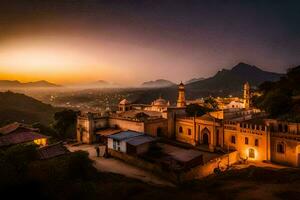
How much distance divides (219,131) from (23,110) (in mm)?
91858

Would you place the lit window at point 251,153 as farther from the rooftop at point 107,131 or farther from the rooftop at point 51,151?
the rooftop at point 51,151

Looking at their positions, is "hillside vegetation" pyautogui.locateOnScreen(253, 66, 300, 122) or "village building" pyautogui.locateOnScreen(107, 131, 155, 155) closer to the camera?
"village building" pyautogui.locateOnScreen(107, 131, 155, 155)

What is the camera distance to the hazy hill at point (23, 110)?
8887 centimetres

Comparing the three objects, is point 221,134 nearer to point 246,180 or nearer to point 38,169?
point 246,180

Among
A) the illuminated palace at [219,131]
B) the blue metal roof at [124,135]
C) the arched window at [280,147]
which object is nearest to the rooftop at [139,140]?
the blue metal roof at [124,135]

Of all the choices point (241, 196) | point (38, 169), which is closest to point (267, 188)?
point (241, 196)

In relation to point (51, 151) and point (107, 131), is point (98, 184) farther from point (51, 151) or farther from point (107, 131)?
point (107, 131)

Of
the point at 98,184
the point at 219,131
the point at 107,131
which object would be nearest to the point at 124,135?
the point at 107,131

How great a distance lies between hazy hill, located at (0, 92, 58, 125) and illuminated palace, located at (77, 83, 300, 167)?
5478 cm

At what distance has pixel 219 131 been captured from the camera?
34.2 m

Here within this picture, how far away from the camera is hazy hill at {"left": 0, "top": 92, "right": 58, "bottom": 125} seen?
292ft

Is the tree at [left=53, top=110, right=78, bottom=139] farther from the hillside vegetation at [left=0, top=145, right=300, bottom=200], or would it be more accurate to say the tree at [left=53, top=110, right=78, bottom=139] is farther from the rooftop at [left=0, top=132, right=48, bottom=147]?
the hillside vegetation at [left=0, top=145, right=300, bottom=200]

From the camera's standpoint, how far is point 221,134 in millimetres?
33906

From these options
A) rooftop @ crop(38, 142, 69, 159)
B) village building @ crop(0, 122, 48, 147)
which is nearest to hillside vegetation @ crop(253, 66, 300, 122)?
rooftop @ crop(38, 142, 69, 159)
